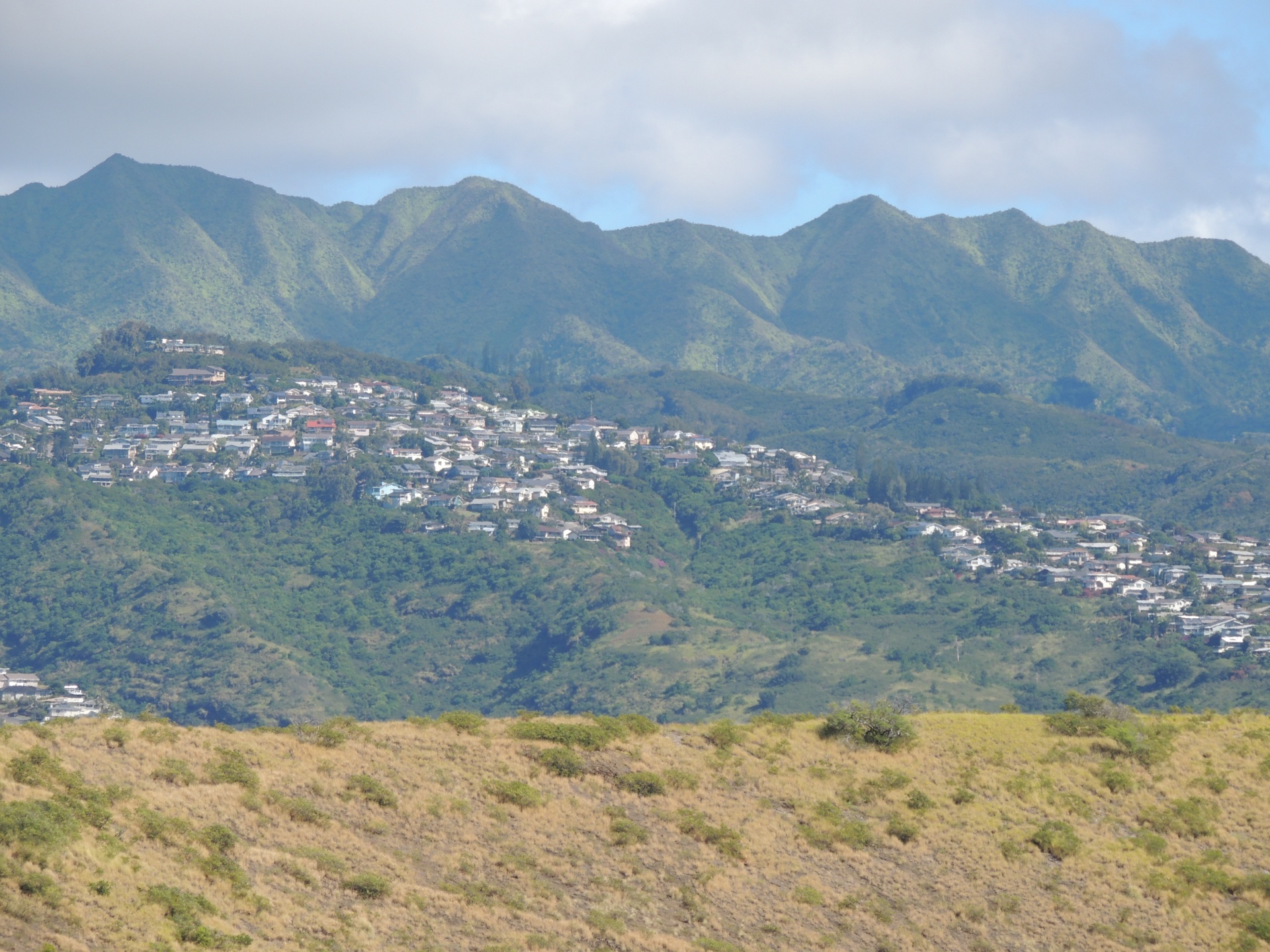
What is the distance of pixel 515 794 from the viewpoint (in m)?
28.5

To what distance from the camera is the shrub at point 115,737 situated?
26.8 meters

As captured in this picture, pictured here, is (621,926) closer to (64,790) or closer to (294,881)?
(294,881)

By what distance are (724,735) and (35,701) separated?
271 ft

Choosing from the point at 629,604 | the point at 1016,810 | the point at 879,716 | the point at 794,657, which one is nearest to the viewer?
the point at 1016,810

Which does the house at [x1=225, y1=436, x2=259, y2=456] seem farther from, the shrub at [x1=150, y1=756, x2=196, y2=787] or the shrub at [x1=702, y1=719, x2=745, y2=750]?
the shrub at [x1=150, y1=756, x2=196, y2=787]

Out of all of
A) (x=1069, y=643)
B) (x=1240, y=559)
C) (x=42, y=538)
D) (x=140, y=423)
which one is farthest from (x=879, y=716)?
(x=140, y=423)

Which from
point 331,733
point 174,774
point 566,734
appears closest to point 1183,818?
point 566,734

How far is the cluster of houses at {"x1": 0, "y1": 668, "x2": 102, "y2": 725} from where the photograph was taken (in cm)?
9956

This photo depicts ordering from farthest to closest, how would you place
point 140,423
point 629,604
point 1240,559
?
point 140,423 → point 1240,559 → point 629,604

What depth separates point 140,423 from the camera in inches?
7175

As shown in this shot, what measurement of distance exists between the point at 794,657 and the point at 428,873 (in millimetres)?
96534

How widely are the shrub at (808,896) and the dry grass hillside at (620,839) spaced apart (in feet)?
0.34

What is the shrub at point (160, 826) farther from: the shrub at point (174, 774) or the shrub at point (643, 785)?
the shrub at point (643, 785)

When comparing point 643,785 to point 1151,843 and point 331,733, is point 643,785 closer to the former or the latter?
point 331,733
